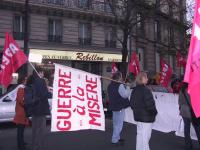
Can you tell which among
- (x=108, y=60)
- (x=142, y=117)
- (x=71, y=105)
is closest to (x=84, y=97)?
(x=71, y=105)

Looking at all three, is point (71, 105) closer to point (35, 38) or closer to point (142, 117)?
point (142, 117)

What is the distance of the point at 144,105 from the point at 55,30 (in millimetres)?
24236

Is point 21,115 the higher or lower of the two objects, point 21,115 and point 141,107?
the lower

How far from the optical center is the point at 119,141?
35.3 ft

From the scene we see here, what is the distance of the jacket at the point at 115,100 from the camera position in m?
10.6

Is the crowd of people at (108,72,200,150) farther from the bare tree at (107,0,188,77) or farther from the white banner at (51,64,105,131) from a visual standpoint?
the bare tree at (107,0,188,77)

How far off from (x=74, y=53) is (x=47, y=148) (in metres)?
22.5

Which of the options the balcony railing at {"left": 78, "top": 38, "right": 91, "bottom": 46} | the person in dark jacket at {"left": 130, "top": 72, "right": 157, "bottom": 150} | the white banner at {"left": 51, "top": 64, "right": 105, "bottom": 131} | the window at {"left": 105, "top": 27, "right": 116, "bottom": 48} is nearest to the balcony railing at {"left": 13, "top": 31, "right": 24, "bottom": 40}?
the balcony railing at {"left": 78, "top": 38, "right": 91, "bottom": 46}

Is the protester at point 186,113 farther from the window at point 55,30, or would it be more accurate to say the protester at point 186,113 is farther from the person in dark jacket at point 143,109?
the window at point 55,30

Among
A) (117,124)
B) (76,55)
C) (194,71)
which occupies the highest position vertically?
(76,55)

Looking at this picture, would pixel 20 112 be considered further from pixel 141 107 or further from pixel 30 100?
pixel 141 107

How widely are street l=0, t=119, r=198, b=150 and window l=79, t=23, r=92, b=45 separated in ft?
Answer: 65.8

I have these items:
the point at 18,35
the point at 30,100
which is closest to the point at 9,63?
the point at 30,100

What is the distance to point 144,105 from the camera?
8.27m
